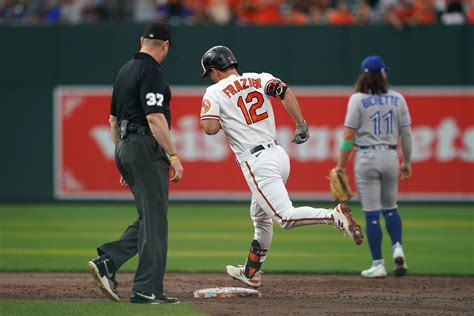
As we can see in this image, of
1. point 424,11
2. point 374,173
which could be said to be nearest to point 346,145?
point 374,173

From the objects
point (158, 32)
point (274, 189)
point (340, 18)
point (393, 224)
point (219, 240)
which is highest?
point (340, 18)

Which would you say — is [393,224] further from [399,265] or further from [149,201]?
[149,201]

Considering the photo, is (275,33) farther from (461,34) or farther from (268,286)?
(268,286)

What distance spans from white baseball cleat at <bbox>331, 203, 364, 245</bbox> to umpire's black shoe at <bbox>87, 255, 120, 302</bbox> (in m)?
1.96

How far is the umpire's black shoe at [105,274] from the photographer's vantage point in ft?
27.2

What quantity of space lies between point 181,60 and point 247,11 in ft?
6.93

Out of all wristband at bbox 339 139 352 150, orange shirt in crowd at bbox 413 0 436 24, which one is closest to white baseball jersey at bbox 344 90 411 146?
wristband at bbox 339 139 352 150

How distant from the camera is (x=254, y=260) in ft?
29.7

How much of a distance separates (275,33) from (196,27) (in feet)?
4.98

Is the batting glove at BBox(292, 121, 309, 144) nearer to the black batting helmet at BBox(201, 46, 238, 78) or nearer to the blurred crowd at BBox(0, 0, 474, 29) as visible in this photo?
the black batting helmet at BBox(201, 46, 238, 78)

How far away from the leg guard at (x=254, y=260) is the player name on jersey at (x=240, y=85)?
143 centimetres

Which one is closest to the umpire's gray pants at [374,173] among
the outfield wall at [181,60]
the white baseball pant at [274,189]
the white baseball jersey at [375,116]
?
the white baseball jersey at [375,116]

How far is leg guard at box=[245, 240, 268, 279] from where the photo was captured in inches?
356

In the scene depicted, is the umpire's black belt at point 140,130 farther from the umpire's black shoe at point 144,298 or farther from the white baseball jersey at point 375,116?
the white baseball jersey at point 375,116
